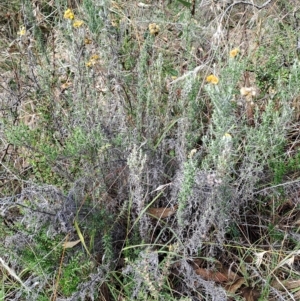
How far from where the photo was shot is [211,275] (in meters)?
1.53

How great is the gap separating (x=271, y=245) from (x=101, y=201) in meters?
0.60

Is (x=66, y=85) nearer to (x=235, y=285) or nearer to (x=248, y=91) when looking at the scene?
(x=248, y=91)

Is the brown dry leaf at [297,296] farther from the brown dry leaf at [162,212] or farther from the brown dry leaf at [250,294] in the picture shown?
the brown dry leaf at [162,212]

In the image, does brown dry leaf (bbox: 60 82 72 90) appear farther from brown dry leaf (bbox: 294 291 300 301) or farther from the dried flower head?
brown dry leaf (bbox: 294 291 300 301)

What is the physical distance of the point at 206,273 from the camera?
152 centimetres

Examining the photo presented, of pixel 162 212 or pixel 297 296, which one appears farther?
pixel 162 212

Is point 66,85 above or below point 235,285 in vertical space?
above

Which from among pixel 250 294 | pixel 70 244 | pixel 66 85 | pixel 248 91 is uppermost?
pixel 248 91

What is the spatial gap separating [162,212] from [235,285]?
1.14ft

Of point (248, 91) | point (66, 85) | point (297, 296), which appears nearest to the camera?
point (248, 91)

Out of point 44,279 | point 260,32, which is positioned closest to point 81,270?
point 44,279

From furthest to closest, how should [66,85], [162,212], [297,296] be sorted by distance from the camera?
[66,85], [162,212], [297,296]

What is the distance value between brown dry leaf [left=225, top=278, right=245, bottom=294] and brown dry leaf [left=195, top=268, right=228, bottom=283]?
0.08ft

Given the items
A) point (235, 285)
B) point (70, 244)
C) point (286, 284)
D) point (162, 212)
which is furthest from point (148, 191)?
point (286, 284)
